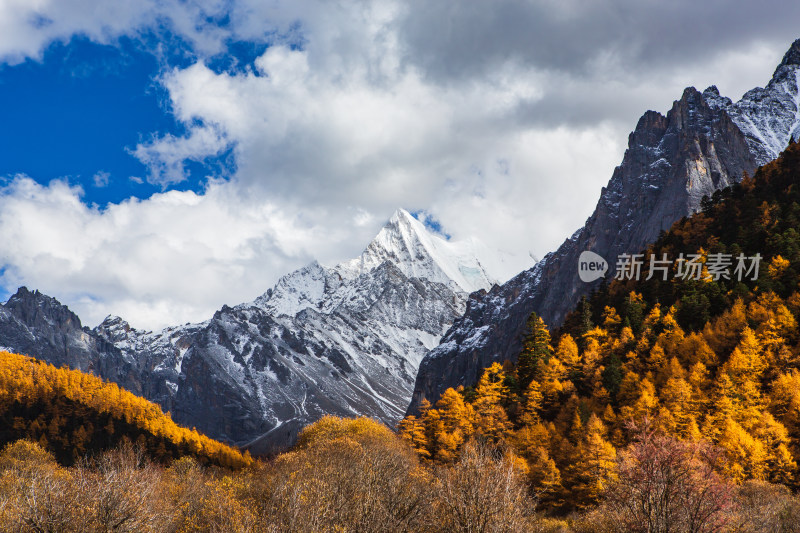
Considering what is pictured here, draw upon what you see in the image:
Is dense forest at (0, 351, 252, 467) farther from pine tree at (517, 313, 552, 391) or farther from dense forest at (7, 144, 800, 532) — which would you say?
pine tree at (517, 313, 552, 391)

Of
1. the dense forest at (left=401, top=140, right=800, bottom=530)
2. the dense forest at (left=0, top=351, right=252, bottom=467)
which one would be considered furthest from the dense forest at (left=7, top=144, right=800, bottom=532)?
the dense forest at (left=0, top=351, right=252, bottom=467)

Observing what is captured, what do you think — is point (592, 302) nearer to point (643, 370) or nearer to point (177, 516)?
point (643, 370)

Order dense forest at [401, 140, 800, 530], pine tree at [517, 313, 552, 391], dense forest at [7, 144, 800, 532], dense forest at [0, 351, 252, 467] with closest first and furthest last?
1. dense forest at [7, 144, 800, 532]
2. dense forest at [401, 140, 800, 530]
3. pine tree at [517, 313, 552, 391]
4. dense forest at [0, 351, 252, 467]

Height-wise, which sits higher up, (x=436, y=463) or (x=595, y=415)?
(x=595, y=415)

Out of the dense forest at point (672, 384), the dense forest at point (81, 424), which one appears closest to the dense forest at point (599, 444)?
the dense forest at point (672, 384)

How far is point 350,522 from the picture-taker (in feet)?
152

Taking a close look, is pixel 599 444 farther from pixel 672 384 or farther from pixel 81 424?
pixel 81 424

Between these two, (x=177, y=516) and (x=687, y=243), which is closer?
(x=177, y=516)

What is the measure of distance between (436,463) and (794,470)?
4604 cm

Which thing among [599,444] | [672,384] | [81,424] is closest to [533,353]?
[672,384]

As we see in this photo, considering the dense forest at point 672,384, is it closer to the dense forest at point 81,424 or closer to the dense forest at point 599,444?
the dense forest at point 599,444

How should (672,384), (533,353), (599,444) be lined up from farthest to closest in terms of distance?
(533,353)
(672,384)
(599,444)

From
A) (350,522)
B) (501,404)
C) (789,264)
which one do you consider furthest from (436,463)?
(789,264)

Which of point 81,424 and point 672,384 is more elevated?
point 672,384
